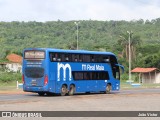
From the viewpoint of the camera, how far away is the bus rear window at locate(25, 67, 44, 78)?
37353 mm

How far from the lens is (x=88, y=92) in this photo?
4509cm

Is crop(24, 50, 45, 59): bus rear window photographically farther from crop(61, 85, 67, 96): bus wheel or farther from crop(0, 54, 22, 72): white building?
crop(0, 54, 22, 72): white building

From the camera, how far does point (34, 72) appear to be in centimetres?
3766

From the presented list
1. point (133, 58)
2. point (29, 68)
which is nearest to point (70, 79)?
point (29, 68)

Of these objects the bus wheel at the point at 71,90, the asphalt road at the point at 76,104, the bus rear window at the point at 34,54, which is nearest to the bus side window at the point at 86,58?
the bus wheel at the point at 71,90

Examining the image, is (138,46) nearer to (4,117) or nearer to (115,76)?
(115,76)

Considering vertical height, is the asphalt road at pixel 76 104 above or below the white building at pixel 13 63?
below

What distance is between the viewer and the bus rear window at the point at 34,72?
37.4 meters

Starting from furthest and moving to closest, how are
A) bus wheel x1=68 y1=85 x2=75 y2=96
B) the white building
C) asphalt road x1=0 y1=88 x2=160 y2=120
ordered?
1. the white building
2. bus wheel x1=68 y1=85 x2=75 y2=96
3. asphalt road x1=0 y1=88 x2=160 y2=120

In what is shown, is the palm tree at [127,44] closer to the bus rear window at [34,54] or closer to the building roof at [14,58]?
the building roof at [14,58]

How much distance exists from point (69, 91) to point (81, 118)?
19.8 meters

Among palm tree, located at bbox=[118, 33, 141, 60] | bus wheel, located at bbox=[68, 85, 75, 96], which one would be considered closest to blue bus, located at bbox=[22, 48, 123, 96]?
bus wheel, located at bbox=[68, 85, 75, 96]

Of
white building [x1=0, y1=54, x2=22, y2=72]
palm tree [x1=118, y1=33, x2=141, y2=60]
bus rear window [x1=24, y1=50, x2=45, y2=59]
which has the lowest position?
white building [x1=0, y1=54, x2=22, y2=72]

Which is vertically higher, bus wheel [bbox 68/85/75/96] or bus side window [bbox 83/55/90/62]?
bus side window [bbox 83/55/90/62]
